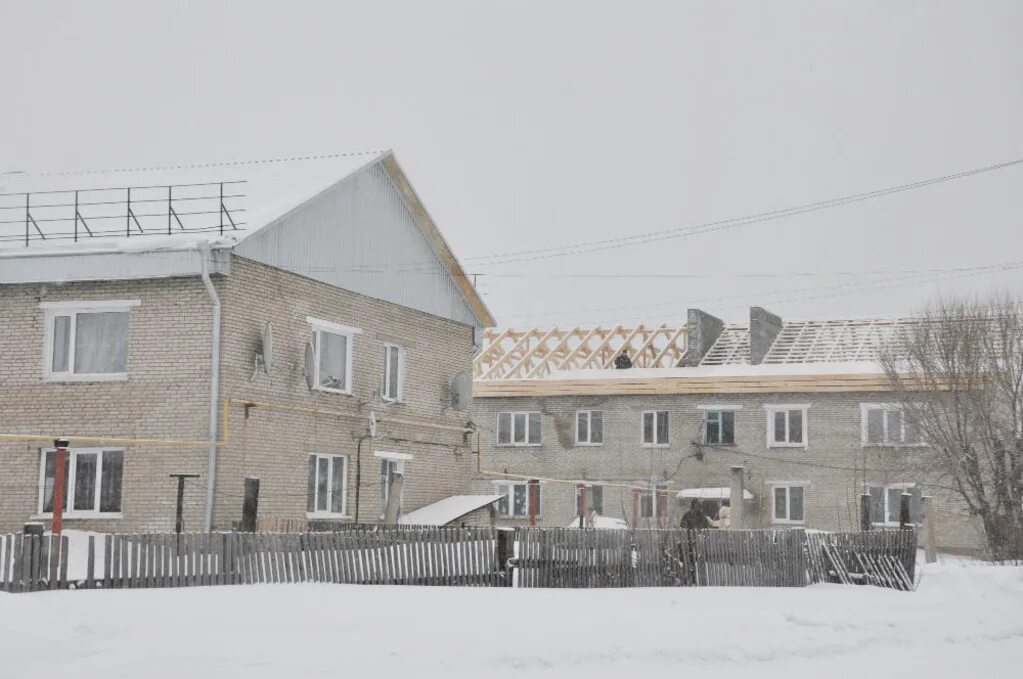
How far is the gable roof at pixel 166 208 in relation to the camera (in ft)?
84.3

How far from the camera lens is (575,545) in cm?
2227

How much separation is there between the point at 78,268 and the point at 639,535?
11387mm

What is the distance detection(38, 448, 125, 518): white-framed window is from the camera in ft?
83.8

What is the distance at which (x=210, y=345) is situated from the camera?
83.2 ft

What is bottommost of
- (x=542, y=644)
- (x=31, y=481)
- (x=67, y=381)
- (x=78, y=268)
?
(x=542, y=644)

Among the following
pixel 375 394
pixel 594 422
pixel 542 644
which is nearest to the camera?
pixel 542 644

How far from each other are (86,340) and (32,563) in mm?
10409

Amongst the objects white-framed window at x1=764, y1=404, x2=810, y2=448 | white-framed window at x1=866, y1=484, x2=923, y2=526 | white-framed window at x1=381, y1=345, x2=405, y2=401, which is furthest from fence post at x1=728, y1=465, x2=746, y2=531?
white-framed window at x1=764, y1=404, x2=810, y2=448

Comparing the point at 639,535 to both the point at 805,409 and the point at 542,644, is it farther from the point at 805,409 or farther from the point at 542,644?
the point at 805,409

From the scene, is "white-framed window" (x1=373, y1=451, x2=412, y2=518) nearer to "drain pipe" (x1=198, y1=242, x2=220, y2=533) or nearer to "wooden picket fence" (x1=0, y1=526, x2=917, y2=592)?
"wooden picket fence" (x1=0, y1=526, x2=917, y2=592)

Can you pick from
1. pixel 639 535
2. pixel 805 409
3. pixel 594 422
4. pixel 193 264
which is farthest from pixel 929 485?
pixel 193 264

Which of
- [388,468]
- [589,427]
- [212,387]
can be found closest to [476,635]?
[212,387]

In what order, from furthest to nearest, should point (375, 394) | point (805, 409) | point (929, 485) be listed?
point (805, 409) → point (929, 485) → point (375, 394)

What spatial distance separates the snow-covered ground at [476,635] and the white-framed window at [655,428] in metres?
27.5
